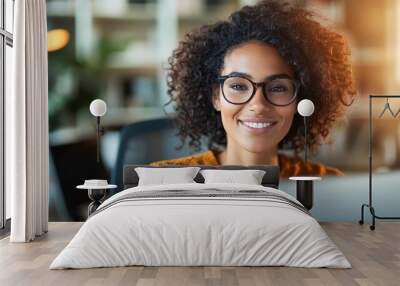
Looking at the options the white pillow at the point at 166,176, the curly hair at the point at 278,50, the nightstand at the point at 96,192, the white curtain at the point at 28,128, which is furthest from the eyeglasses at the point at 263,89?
the white curtain at the point at 28,128

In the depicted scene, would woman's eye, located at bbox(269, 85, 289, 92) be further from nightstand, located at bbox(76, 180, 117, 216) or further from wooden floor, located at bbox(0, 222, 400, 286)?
wooden floor, located at bbox(0, 222, 400, 286)

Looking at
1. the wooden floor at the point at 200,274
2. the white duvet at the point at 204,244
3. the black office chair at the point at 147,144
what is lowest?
the wooden floor at the point at 200,274

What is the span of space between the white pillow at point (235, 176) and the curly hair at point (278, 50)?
669 millimetres

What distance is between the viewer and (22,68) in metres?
6.09

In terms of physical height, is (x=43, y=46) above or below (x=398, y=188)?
above

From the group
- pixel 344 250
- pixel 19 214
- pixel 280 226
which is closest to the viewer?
pixel 280 226

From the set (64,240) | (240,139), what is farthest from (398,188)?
(64,240)

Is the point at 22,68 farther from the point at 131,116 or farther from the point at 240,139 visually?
the point at 240,139

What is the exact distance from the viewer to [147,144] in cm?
750

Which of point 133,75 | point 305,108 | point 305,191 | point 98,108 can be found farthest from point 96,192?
point 305,108

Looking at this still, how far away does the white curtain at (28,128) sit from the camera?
6.07 metres

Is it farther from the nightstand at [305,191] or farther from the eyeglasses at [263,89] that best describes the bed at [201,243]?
the eyeglasses at [263,89]

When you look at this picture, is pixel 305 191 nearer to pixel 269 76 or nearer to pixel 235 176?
pixel 235 176

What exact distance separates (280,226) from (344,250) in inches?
45.2
